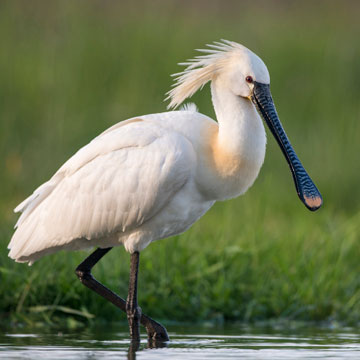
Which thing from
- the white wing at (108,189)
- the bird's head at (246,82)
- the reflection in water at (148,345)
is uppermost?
the bird's head at (246,82)

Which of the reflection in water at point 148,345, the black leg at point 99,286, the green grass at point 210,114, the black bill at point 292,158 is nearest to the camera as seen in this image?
the reflection in water at point 148,345

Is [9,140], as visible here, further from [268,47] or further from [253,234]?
[253,234]

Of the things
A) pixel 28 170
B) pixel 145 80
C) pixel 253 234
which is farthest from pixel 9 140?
pixel 253 234

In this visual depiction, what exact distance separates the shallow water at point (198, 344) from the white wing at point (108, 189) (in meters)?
0.64

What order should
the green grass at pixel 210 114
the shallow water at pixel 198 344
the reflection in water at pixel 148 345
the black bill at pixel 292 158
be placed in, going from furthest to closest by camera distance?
the green grass at pixel 210 114, the black bill at pixel 292 158, the reflection in water at pixel 148 345, the shallow water at pixel 198 344

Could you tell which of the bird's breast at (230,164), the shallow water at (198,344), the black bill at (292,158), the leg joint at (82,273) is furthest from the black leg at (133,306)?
the black bill at (292,158)

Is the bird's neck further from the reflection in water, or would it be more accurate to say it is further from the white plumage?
the reflection in water

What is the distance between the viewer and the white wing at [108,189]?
6395mm

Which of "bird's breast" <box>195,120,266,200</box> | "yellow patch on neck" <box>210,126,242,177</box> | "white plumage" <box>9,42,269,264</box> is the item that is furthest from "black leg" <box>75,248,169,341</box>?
"yellow patch on neck" <box>210,126,242,177</box>

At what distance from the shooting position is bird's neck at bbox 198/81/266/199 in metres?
6.45

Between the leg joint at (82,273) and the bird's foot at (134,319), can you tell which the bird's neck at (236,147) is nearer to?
the bird's foot at (134,319)

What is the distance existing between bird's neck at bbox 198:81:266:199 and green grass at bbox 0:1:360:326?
1453 millimetres

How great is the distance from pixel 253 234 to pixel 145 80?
17.0 ft

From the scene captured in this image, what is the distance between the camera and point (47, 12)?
1503 cm
